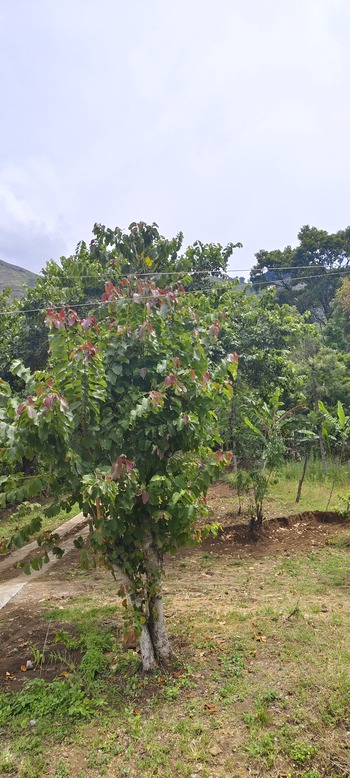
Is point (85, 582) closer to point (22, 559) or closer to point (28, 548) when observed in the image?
point (22, 559)

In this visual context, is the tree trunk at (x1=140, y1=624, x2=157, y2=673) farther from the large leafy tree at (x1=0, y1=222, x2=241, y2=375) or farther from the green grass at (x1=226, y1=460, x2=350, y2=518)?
the green grass at (x1=226, y1=460, x2=350, y2=518)

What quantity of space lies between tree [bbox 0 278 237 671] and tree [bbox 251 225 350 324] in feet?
92.6

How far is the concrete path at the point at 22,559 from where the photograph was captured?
21.1 ft

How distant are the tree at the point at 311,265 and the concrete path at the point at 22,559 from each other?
24.1m

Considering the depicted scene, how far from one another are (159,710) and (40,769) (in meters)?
→ 0.88

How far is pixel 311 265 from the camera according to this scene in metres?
30.8

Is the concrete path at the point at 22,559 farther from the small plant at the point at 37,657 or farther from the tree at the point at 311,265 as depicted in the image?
the tree at the point at 311,265

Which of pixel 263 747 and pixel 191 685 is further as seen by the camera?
pixel 191 685

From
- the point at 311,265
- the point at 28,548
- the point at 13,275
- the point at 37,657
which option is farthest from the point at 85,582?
the point at 13,275

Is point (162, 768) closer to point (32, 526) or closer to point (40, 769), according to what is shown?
point (40, 769)

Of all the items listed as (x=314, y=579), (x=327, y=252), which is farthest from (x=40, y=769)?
(x=327, y=252)

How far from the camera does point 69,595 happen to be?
620 centimetres

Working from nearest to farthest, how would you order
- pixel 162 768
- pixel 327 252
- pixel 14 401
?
1. pixel 162 768
2. pixel 14 401
3. pixel 327 252

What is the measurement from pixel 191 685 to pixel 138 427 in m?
2.09
